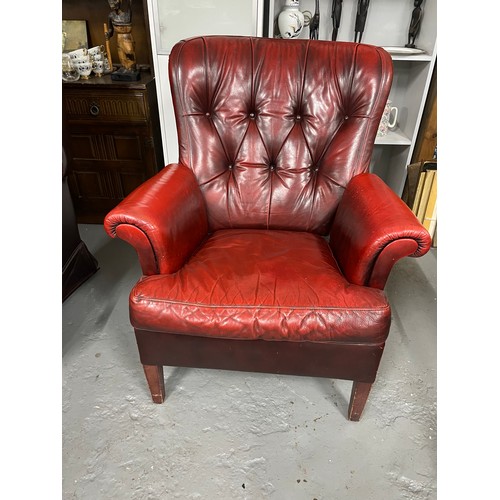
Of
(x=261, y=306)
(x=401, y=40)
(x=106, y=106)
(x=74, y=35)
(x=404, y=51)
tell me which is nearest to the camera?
(x=261, y=306)

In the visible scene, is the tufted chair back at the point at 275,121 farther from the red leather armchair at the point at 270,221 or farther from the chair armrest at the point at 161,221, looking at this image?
the chair armrest at the point at 161,221

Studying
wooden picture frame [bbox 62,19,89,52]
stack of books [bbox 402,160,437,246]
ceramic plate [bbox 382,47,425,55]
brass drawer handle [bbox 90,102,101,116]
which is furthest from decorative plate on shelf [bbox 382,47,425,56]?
wooden picture frame [bbox 62,19,89,52]

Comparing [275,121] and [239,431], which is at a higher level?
[275,121]

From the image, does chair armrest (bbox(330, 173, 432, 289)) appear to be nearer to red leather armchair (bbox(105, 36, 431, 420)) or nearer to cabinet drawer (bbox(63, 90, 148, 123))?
red leather armchair (bbox(105, 36, 431, 420))

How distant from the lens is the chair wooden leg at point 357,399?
1.09m

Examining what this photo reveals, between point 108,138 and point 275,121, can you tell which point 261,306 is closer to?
point 275,121

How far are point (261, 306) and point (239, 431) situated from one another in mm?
433

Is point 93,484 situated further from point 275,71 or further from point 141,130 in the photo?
point 141,130

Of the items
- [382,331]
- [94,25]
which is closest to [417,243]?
[382,331]

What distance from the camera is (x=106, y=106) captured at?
184 cm

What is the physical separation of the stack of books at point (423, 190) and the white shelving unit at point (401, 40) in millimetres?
67

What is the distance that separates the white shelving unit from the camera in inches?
69.6

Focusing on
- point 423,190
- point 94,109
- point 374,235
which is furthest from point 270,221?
point 94,109

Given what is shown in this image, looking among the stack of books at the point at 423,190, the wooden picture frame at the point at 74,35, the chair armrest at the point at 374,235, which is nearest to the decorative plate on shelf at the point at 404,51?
the stack of books at the point at 423,190
